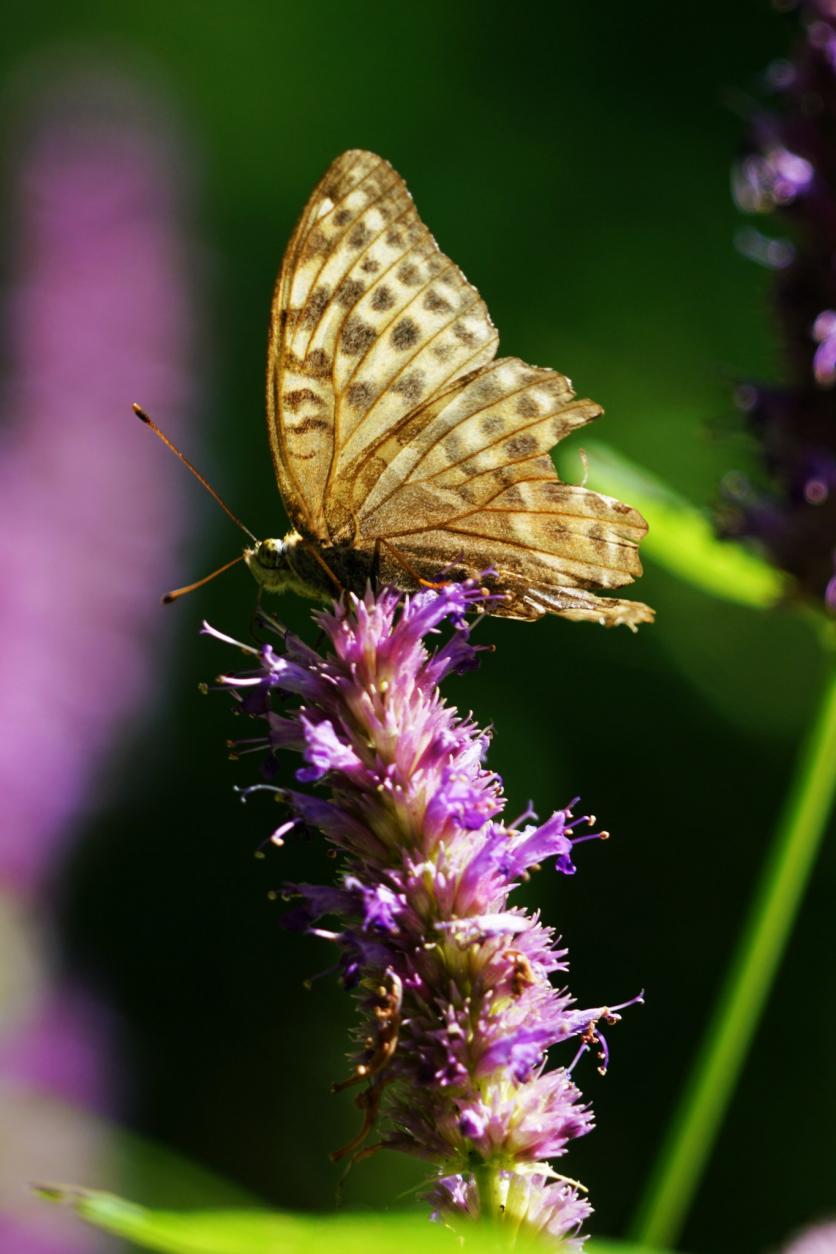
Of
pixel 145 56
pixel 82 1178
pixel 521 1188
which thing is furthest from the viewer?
pixel 145 56

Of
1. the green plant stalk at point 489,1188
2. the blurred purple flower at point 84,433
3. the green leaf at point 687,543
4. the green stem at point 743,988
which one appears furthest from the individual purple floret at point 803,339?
the blurred purple flower at point 84,433

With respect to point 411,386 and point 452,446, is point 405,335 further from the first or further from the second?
point 452,446

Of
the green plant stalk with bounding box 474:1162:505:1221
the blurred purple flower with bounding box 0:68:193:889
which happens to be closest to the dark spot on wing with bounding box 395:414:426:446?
the green plant stalk with bounding box 474:1162:505:1221

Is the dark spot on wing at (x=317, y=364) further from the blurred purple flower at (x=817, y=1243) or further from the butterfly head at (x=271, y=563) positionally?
the blurred purple flower at (x=817, y=1243)

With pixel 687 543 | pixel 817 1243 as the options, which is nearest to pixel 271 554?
pixel 687 543

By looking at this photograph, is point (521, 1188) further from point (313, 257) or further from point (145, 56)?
point (145, 56)

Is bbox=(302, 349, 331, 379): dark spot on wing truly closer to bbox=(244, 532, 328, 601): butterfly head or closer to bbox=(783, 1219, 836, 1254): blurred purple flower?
bbox=(244, 532, 328, 601): butterfly head

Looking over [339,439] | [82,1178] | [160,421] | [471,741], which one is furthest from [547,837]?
[160,421]
